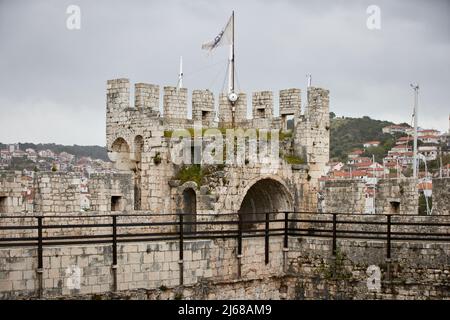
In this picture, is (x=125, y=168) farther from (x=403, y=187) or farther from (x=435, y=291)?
(x=435, y=291)

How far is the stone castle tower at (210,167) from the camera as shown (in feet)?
88.2

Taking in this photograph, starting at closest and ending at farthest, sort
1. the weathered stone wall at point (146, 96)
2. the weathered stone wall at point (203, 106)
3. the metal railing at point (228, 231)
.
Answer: the metal railing at point (228, 231) < the weathered stone wall at point (146, 96) < the weathered stone wall at point (203, 106)

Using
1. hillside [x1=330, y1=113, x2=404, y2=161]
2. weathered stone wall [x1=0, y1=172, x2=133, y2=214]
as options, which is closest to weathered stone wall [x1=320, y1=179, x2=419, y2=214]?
weathered stone wall [x1=0, y1=172, x2=133, y2=214]

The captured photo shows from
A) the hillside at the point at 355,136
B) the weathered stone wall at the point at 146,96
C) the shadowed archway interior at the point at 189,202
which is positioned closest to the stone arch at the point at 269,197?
the shadowed archway interior at the point at 189,202

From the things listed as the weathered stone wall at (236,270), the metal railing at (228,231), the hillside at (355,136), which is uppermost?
the hillside at (355,136)

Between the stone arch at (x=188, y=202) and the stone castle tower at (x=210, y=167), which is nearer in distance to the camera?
the stone castle tower at (x=210, y=167)

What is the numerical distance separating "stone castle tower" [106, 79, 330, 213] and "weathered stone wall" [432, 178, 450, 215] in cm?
598

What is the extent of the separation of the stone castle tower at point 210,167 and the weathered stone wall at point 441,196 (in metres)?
5.98

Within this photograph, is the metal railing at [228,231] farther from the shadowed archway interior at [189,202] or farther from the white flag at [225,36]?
the white flag at [225,36]

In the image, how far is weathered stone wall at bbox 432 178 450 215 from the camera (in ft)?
76.6

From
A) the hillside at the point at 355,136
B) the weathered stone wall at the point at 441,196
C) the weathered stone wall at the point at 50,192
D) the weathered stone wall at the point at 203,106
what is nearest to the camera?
the weathered stone wall at the point at 441,196

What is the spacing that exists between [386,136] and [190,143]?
62.9 meters

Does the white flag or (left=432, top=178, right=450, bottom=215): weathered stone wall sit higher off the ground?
the white flag

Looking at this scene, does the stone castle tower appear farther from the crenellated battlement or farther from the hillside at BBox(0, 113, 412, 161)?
the hillside at BBox(0, 113, 412, 161)
